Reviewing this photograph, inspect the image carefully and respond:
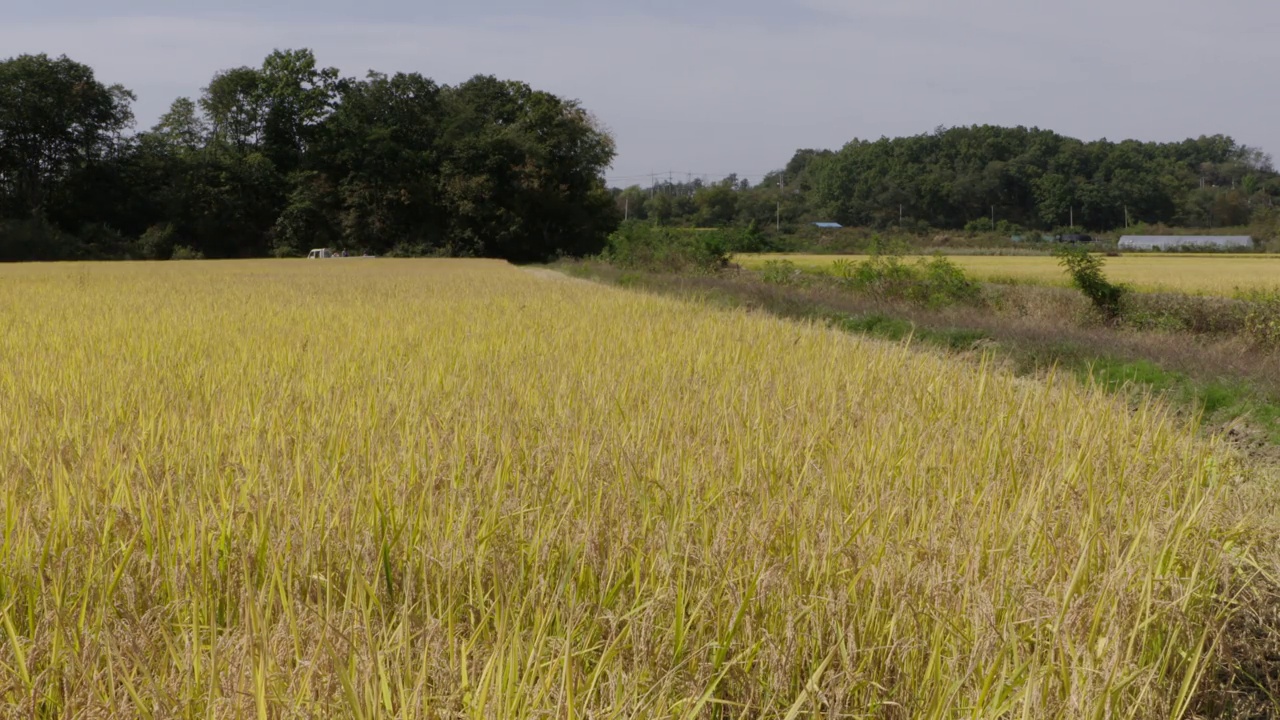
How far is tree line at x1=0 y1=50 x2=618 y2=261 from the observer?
3928 cm

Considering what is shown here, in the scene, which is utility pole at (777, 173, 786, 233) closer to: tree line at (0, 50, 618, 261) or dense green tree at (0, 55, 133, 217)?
tree line at (0, 50, 618, 261)

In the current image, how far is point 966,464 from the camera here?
3.16 metres

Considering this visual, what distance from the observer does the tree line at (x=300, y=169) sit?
39.3m

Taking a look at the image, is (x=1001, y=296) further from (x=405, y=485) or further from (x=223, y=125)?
(x=223, y=125)

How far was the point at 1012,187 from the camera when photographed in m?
63.7

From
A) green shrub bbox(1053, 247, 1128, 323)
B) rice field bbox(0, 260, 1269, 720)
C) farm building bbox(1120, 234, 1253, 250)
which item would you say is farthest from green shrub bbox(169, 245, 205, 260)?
rice field bbox(0, 260, 1269, 720)

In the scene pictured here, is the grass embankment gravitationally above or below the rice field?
below

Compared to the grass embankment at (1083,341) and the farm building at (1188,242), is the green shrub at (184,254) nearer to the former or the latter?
the grass embankment at (1083,341)

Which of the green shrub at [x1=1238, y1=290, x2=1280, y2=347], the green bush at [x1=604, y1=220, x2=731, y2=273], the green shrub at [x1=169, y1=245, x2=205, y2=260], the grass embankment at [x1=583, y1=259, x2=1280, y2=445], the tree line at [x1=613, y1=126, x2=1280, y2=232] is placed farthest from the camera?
the tree line at [x1=613, y1=126, x2=1280, y2=232]

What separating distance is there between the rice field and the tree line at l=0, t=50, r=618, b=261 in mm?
Answer: 38170

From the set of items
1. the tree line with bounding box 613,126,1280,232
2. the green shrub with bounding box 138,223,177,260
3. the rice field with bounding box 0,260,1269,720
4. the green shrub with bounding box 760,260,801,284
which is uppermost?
the tree line with bounding box 613,126,1280,232

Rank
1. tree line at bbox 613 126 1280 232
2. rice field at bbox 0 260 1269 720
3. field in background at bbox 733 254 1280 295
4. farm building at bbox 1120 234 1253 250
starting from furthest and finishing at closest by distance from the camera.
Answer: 1. tree line at bbox 613 126 1280 232
2. farm building at bbox 1120 234 1253 250
3. field in background at bbox 733 254 1280 295
4. rice field at bbox 0 260 1269 720

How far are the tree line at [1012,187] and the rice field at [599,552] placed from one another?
151ft

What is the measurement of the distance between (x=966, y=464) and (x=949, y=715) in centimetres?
164
